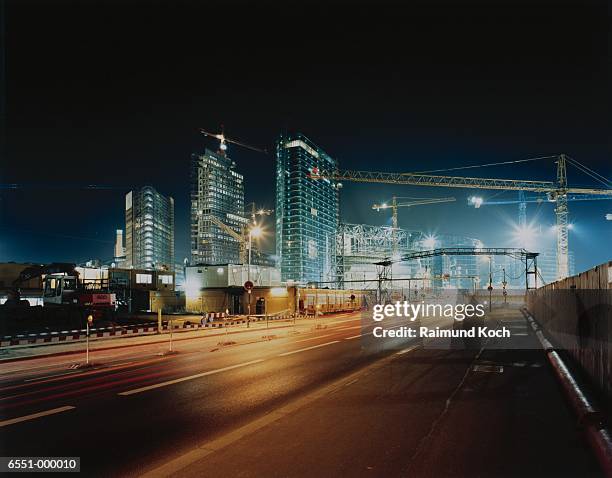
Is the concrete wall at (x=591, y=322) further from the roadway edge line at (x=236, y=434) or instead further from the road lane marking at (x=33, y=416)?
the road lane marking at (x=33, y=416)

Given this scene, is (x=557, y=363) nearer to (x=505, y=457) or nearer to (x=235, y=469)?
(x=505, y=457)

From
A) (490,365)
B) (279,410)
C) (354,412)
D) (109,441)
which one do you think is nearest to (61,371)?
(109,441)

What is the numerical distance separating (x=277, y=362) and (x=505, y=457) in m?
8.62

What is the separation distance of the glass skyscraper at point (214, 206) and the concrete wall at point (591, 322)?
139m

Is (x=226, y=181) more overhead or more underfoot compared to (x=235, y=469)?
more overhead

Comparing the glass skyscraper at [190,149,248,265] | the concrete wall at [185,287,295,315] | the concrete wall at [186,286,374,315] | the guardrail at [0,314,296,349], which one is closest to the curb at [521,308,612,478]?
the guardrail at [0,314,296,349]

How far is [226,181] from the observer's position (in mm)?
179000

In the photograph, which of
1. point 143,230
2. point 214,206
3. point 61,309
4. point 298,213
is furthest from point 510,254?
point 143,230

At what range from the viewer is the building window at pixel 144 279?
60969 mm

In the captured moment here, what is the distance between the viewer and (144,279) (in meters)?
61.9

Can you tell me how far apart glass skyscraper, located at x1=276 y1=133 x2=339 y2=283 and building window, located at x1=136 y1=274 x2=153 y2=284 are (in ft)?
231

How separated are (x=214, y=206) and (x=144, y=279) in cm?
11054

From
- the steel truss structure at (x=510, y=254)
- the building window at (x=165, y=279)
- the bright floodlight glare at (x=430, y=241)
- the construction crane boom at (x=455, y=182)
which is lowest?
the building window at (x=165, y=279)

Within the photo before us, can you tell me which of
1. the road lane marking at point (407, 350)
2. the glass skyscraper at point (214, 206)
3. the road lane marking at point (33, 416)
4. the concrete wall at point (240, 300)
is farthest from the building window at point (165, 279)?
the glass skyscraper at point (214, 206)
